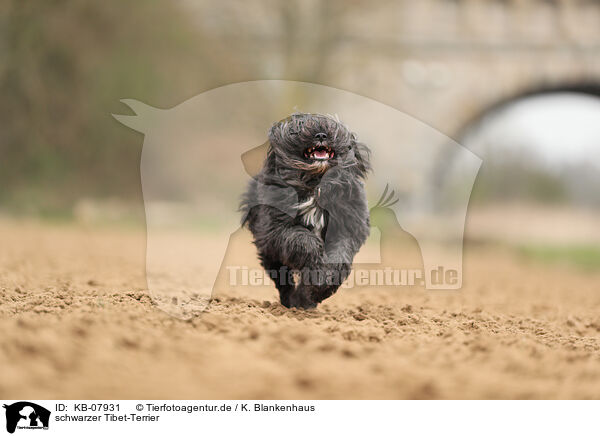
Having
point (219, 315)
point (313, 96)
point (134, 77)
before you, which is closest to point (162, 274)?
point (219, 315)

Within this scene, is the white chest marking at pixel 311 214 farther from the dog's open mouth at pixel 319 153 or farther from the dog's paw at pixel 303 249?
the dog's open mouth at pixel 319 153

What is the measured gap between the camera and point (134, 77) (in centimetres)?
1276

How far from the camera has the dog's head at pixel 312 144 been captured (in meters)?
3.91

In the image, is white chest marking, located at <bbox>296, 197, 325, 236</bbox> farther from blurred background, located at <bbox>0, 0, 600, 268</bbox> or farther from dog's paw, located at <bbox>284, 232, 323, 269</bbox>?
blurred background, located at <bbox>0, 0, 600, 268</bbox>

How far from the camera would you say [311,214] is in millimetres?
3996

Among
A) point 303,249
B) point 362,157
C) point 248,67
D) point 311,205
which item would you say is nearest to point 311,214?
point 311,205

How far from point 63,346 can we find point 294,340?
106cm

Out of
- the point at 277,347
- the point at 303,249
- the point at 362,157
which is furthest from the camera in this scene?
the point at 362,157

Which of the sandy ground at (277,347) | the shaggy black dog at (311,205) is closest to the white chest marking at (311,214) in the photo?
the shaggy black dog at (311,205)

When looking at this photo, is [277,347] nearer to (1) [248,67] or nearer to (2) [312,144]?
(2) [312,144]

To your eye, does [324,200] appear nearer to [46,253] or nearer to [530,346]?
[530,346]
